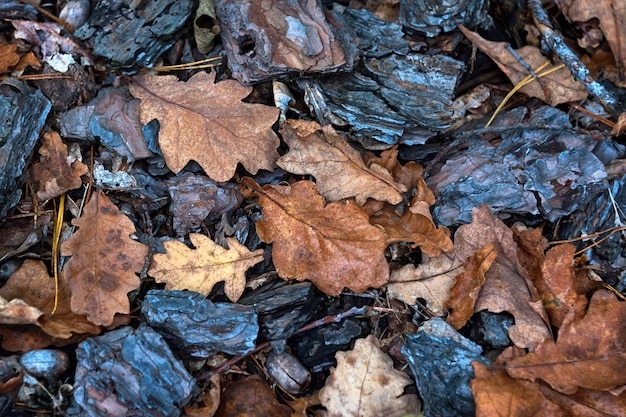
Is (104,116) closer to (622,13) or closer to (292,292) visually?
(292,292)

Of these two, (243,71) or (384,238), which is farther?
(243,71)

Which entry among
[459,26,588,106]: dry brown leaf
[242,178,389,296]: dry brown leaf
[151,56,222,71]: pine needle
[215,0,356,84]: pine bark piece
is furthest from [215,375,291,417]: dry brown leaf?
[459,26,588,106]: dry brown leaf

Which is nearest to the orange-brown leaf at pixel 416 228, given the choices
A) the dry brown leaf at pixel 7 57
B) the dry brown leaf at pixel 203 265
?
the dry brown leaf at pixel 203 265

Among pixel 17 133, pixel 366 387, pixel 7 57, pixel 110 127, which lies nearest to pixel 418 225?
pixel 366 387

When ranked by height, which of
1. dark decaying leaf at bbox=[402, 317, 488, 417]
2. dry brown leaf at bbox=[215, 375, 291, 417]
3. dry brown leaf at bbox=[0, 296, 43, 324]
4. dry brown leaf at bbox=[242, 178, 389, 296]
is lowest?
dry brown leaf at bbox=[215, 375, 291, 417]

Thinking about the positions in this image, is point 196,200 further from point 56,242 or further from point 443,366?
point 443,366

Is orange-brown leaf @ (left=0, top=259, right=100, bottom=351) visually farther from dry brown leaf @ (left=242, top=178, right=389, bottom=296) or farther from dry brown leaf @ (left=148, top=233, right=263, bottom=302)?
dry brown leaf @ (left=242, top=178, right=389, bottom=296)

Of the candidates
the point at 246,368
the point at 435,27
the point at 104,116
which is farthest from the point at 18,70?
the point at 435,27
